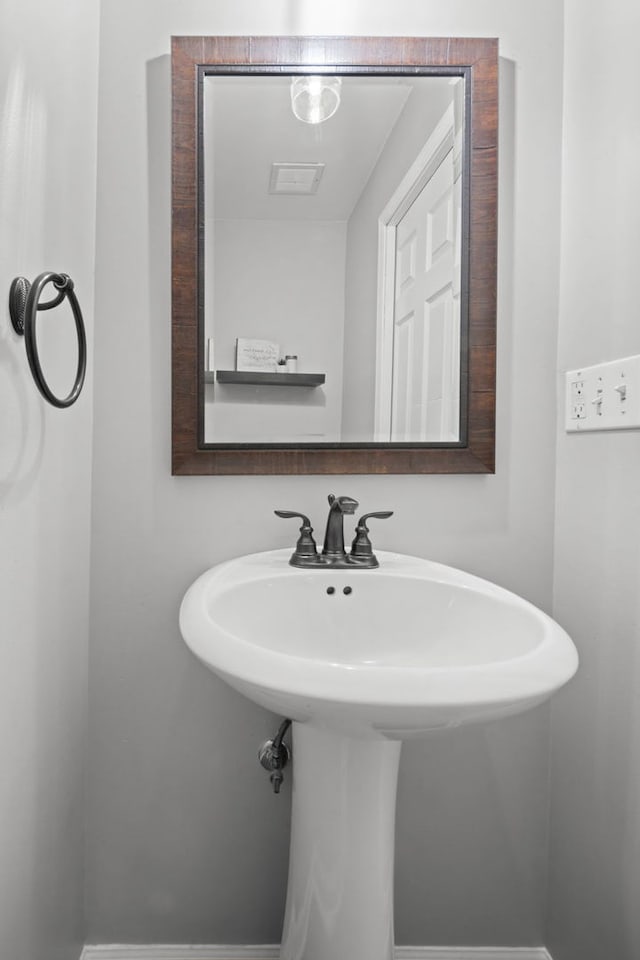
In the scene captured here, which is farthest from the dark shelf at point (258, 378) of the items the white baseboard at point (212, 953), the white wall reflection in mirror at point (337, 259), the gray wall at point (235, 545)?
the white baseboard at point (212, 953)

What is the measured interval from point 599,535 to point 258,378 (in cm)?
68

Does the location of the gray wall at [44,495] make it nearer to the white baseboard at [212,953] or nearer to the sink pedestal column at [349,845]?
the white baseboard at [212,953]

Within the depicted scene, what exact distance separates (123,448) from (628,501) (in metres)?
0.91

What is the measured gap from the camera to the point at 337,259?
1.24 meters

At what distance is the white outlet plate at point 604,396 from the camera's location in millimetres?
967

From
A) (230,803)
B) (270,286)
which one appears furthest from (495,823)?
(270,286)

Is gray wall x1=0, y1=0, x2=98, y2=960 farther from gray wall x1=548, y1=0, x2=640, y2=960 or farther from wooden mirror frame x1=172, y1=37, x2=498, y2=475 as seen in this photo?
gray wall x1=548, y1=0, x2=640, y2=960

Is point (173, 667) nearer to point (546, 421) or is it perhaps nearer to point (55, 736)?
point (55, 736)

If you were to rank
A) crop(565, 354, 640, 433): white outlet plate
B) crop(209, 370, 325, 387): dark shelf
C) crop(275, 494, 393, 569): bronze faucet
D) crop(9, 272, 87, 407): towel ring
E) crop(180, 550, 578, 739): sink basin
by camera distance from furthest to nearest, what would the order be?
1. crop(209, 370, 325, 387): dark shelf
2. crop(275, 494, 393, 569): bronze faucet
3. crop(565, 354, 640, 433): white outlet plate
4. crop(9, 272, 87, 407): towel ring
5. crop(180, 550, 578, 739): sink basin

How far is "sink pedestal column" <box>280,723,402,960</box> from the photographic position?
93 centimetres

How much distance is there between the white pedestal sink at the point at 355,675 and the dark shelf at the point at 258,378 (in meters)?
0.33

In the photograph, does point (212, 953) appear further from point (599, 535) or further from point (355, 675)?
point (599, 535)

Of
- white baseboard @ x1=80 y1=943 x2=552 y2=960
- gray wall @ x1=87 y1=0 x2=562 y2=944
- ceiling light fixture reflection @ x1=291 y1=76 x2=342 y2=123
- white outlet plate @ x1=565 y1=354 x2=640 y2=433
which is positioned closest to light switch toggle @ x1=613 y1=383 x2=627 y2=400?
white outlet plate @ x1=565 y1=354 x2=640 y2=433

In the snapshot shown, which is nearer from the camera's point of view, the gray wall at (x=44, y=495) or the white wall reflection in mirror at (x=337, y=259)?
the gray wall at (x=44, y=495)
